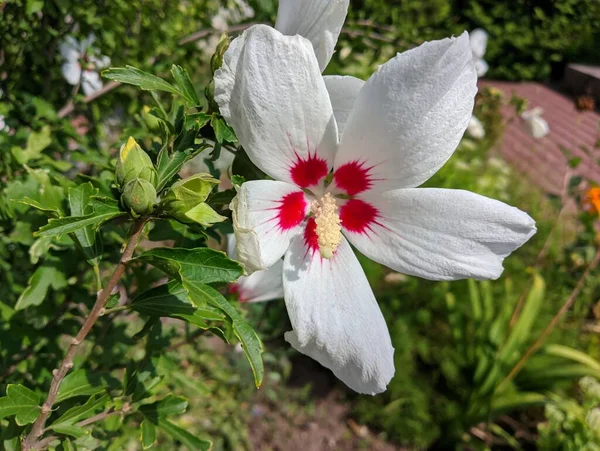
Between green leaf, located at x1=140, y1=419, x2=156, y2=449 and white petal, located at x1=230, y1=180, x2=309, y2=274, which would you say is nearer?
white petal, located at x1=230, y1=180, x2=309, y2=274

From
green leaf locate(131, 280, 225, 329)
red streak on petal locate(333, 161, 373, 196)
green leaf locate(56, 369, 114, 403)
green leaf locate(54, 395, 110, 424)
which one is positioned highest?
red streak on petal locate(333, 161, 373, 196)

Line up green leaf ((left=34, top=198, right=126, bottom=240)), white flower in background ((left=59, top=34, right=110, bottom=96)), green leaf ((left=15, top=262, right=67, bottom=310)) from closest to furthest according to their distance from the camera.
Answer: green leaf ((left=34, top=198, right=126, bottom=240)), green leaf ((left=15, top=262, right=67, bottom=310)), white flower in background ((left=59, top=34, right=110, bottom=96))

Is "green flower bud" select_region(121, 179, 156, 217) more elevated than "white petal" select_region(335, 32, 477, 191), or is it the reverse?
"white petal" select_region(335, 32, 477, 191)

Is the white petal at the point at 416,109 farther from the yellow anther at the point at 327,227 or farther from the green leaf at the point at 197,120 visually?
the green leaf at the point at 197,120

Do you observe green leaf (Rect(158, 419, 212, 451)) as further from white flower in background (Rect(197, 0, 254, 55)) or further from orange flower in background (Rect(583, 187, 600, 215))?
orange flower in background (Rect(583, 187, 600, 215))

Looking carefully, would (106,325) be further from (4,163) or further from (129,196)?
(129,196)

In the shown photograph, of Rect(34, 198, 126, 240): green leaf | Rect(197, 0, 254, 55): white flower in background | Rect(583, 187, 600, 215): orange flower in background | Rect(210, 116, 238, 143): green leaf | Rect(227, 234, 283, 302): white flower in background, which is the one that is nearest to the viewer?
Rect(34, 198, 126, 240): green leaf

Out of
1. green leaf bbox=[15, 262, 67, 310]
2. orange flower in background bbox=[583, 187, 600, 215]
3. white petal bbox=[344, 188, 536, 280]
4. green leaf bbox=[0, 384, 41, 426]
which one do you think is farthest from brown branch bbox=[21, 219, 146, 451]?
orange flower in background bbox=[583, 187, 600, 215]
